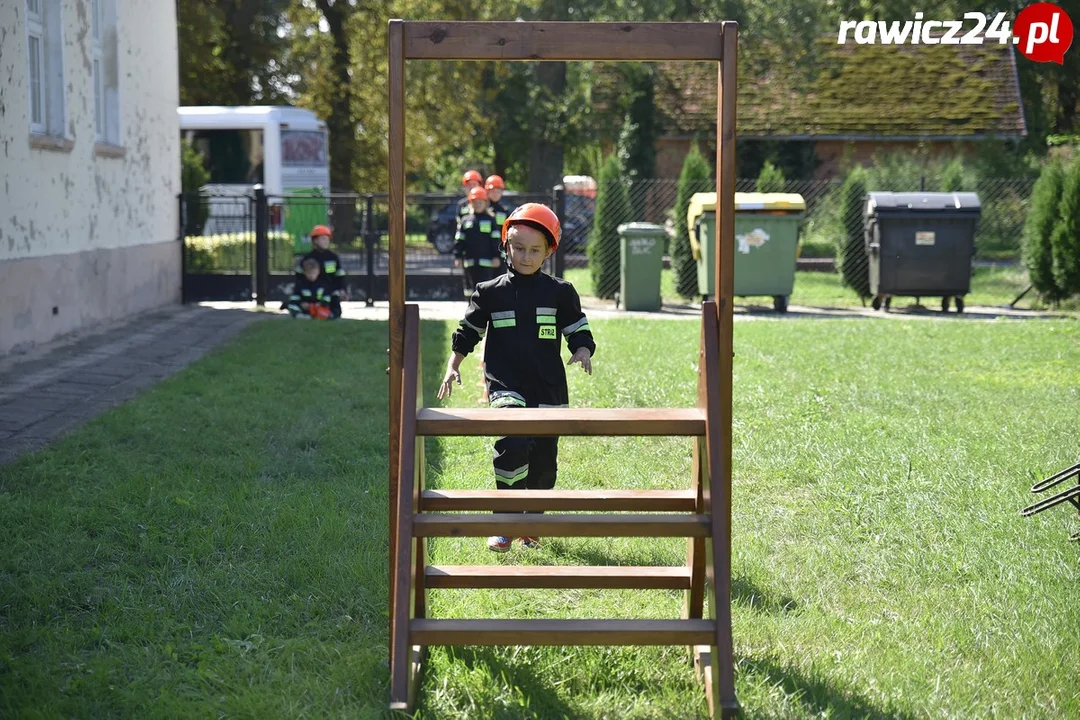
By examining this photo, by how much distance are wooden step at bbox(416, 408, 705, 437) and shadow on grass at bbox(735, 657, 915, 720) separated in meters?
0.80

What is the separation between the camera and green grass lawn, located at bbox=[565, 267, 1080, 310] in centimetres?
1980

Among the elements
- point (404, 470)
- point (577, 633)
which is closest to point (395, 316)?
point (404, 470)

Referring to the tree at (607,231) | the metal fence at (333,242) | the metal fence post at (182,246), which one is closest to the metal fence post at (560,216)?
the metal fence at (333,242)

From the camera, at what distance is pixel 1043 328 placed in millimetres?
15062

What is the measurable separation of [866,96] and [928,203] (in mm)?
16840

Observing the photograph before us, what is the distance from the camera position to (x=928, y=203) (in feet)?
59.9

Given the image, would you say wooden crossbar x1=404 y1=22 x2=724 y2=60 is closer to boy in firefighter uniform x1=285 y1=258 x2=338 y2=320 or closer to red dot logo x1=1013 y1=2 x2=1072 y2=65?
boy in firefighter uniform x1=285 y1=258 x2=338 y2=320

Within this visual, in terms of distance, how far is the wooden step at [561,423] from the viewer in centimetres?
385

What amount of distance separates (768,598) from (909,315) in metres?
14.1

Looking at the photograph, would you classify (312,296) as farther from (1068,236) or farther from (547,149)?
(547,149)

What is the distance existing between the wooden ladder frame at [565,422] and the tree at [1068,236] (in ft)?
49.9

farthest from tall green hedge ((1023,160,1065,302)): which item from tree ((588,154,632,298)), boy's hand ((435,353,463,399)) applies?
boy's hand ((435,353,463,399))

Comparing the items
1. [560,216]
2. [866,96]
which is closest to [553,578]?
[560,216]

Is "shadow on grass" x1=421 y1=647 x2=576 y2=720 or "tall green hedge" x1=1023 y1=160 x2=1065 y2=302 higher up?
"tall green hedge" x1=1023 y1=160 x2=1065 y2=302
